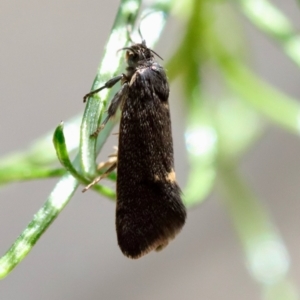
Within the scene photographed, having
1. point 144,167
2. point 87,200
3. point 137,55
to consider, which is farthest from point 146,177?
point 87,200

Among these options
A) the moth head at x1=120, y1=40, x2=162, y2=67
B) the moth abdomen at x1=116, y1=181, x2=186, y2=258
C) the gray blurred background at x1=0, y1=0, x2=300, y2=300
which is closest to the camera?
the moth abdomen at x1=116, y1=181, x2=186, y2=258

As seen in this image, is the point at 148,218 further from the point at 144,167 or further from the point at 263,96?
the point at 263,96

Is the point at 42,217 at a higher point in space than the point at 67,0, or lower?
lower

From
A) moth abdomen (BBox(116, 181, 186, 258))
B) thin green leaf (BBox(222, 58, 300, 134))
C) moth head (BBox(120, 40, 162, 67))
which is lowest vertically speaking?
moth abdomen (BBox(116, 181, 186, 258))

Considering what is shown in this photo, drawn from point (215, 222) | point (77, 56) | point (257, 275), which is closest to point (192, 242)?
point (215, 222)

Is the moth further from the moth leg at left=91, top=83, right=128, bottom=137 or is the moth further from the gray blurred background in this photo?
the gray blurred background

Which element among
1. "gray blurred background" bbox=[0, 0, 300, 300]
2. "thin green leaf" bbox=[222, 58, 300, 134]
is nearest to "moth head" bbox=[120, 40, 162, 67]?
"thin green leaf" bbox=[222, 58, 300, 134]

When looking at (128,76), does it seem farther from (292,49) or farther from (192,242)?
(192,242)
